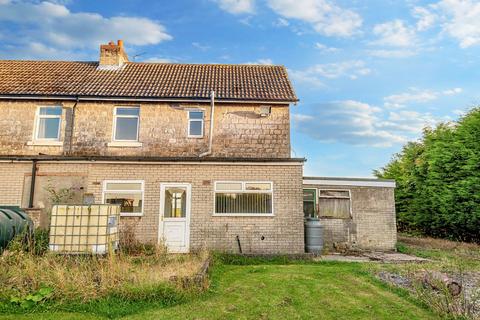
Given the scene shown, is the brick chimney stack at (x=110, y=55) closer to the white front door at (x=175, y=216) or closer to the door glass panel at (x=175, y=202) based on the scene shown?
the white front door at (x=175, y=216)

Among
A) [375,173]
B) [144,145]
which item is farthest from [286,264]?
[375,173]

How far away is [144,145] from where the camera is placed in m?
13.5

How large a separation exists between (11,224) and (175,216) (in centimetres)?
479

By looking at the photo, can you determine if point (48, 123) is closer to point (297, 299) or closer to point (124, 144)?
point (124, 144)

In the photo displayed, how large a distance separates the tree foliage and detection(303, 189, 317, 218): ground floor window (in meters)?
6.68

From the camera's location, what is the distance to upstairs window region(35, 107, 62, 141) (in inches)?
540

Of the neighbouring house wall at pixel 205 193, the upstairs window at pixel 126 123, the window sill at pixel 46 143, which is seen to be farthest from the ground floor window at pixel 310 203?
the window sill at pixel 46 143

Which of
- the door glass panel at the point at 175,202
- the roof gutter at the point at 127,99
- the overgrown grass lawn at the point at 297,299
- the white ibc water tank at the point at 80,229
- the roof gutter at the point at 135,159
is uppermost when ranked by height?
the roof gutter at the point at 127,99

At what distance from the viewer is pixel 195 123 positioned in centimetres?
1391

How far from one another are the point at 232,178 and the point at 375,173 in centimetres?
1811

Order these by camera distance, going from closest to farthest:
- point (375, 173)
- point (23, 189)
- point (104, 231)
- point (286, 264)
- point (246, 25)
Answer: point (104, 231) → point (286, 264) → point (246, 25) → point (23, 189) → point (375, 173)

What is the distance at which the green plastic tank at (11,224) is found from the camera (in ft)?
29.7

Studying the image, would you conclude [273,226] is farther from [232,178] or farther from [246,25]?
[246,25]

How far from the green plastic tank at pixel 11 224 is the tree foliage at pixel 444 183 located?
54.9 feet
